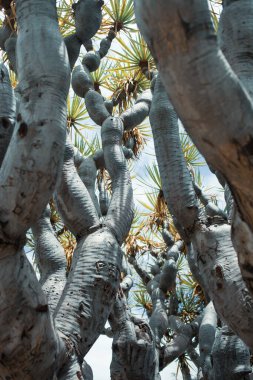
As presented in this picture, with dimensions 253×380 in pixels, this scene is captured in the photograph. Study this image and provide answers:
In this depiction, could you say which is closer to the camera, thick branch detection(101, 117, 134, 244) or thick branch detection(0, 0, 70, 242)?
thick branch detection(0, 0, 70, 242)

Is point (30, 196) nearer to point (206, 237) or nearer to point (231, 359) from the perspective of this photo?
point (206, 237)

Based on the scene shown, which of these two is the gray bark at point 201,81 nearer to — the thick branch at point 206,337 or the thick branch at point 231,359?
the thick branch at point 231,359

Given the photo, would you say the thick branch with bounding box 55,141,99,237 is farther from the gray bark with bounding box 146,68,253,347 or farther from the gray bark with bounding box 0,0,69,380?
the gray bark with bounding box 0,0,69,380

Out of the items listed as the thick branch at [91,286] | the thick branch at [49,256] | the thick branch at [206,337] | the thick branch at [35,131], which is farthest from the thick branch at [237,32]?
the thick branch at [206,337]

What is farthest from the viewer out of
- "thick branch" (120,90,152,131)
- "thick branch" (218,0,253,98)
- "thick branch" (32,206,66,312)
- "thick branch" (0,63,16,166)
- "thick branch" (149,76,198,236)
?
"thick branch" (120,90,152,131)

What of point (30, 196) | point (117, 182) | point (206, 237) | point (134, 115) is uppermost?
point (134, 115)

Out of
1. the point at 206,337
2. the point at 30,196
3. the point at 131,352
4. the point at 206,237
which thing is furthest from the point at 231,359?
the point at 30,196

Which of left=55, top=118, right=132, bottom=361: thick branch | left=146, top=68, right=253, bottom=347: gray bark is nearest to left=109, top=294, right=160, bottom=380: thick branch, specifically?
left=55, top=118, right=132, bottom=361: thick branch

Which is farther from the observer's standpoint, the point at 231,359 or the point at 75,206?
the point at 231,359

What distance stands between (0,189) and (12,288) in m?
0.29

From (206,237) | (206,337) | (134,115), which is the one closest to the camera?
(206,237)

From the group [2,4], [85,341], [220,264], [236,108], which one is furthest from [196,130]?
[2,4]

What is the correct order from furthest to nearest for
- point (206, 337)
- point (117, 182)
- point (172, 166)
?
1. point (206, 337)
2. point (117, 182)
3. point (172, 166)

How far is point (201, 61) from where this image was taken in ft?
4.75
